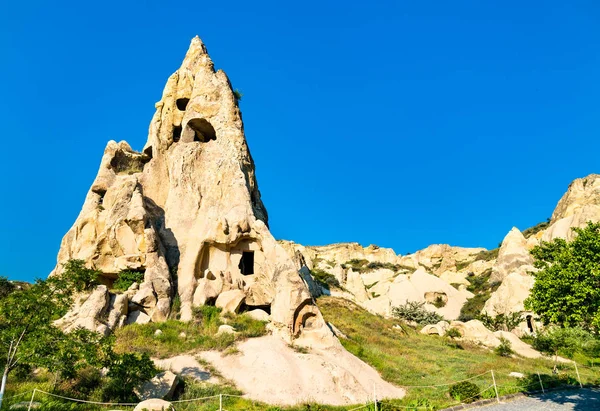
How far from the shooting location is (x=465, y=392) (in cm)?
1509

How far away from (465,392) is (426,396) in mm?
1620

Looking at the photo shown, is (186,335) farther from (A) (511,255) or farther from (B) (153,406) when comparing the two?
(A) (511,255)

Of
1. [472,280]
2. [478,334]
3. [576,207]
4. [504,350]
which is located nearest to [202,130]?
[478,334]

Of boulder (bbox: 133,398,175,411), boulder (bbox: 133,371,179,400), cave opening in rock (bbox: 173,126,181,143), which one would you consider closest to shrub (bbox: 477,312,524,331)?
cave opening in rock (bbox: 173,126,181,143)

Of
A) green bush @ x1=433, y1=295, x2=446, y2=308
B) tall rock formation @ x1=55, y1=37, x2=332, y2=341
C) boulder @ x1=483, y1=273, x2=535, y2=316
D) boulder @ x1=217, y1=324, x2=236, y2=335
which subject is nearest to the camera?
Answer: boulder @ x1=217, y1=324, x2=236, y2=335

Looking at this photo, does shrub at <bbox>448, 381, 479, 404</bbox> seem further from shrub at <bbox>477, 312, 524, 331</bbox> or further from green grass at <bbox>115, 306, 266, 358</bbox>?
shrub at <bbox>477, 312, 524, 331</bbox>

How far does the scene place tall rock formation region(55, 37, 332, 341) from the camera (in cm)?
2206

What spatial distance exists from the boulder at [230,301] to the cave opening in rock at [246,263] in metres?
3.48

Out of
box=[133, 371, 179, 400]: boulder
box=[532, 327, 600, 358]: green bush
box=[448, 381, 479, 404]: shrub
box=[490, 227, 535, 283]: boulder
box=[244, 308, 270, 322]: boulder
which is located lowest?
box=[448, 381, 479, 404]: shrub

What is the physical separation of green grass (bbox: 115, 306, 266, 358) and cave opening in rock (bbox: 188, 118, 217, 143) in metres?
15.2

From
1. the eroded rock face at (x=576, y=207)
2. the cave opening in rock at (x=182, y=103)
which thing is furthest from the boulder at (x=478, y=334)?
the cave opening in rock at (x=182, y=103)

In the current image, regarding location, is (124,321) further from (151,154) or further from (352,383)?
(151,154)

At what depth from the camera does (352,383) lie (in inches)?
671

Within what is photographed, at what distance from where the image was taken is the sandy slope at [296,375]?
15586mm
